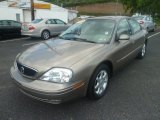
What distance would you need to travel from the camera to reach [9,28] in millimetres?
13281

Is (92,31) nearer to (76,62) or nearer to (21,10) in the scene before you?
(76,62)

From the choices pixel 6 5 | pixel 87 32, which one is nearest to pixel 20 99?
pixel 87 32

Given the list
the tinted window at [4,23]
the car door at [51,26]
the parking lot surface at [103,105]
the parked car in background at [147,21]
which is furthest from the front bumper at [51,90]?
the parked car in background at [147,21]

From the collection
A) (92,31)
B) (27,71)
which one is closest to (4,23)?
(92,31)

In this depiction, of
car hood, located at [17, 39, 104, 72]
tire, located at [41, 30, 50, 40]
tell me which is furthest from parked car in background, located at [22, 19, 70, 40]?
car hood, located at [17, 39, 104, 72]

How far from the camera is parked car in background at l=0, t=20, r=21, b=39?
12.8m

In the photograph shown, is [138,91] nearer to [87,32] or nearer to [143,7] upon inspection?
[87,32]

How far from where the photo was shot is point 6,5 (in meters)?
24.2

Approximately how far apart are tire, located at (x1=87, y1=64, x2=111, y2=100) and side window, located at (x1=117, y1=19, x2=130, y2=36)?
3.33 ft

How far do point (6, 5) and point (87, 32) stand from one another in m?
21.9

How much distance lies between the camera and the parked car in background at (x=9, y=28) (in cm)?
1284

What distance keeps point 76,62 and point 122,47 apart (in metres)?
1.65

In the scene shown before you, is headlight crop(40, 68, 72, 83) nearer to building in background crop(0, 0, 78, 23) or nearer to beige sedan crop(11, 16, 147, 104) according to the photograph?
beige sedan crop(11, 16, 147, 104)

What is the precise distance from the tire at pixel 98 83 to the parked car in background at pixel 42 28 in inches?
368
